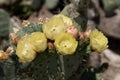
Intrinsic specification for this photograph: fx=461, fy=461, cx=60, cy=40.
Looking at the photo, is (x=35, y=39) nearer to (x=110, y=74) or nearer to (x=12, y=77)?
(x=12, y=77)

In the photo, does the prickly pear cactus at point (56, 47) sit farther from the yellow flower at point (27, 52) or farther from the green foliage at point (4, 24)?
the green foliage at point (4, 24)

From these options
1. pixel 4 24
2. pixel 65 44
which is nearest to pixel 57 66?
pixel 65 44

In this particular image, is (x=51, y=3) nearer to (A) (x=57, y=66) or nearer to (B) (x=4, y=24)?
(B) (x=4, y=24)

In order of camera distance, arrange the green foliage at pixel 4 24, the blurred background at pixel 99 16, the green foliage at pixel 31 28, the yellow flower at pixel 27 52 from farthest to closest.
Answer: the blurred background at pixel 99 16
the green foliage at pixel 4 24
the green foliage at pixel 31 28
the yellow flower at pixel 27 52

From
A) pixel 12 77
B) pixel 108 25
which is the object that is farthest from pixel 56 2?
pixel 12 77

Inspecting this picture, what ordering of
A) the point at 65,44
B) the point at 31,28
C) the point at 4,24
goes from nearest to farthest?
the point at 65,44 → the point at 31,28 → the point at 4,24

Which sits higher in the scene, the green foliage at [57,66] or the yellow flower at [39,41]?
the yellow flower at [39,41]

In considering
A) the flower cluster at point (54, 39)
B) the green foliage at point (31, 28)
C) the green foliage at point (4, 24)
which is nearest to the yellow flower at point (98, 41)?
the flower cluster at point (54, 39)
